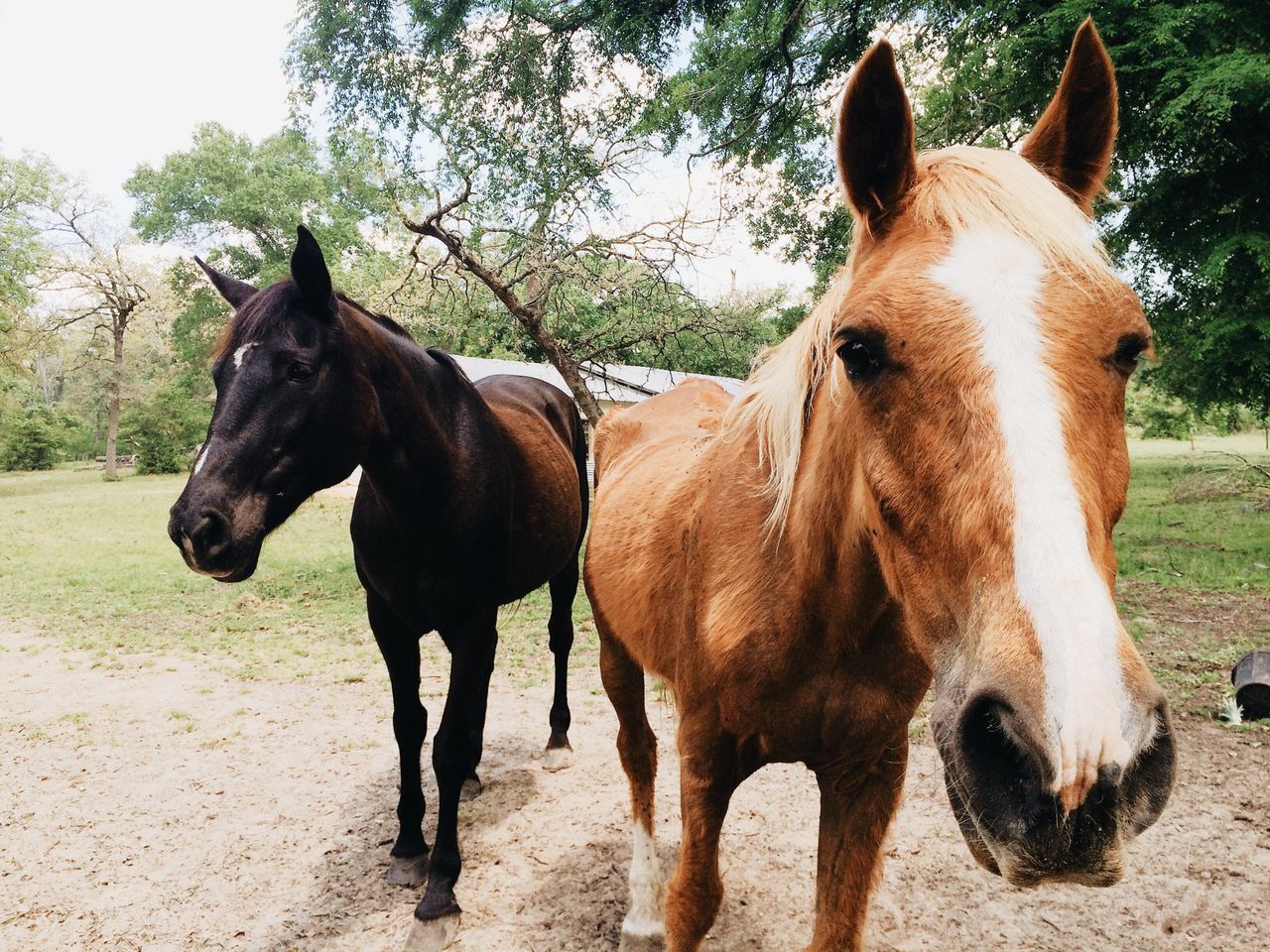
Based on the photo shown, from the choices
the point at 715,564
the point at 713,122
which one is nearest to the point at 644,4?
the point at 713,122

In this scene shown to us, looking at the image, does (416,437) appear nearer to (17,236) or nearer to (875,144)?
(875,144)

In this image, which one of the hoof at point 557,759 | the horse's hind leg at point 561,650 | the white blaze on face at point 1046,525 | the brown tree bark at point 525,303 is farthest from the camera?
the brown tree bark at point 525,303

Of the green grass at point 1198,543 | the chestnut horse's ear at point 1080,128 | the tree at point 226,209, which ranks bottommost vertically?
the green grass at point 1198,543

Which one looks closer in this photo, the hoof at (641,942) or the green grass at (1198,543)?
the hoof at (641,942)

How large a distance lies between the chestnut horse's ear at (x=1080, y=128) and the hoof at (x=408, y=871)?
3489 mm

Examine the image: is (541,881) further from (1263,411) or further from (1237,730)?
(1263,411)

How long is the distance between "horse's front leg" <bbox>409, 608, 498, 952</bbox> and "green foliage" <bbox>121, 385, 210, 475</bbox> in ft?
115

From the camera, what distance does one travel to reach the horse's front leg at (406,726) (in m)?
3.10

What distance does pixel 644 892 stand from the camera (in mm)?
Answer: 2711

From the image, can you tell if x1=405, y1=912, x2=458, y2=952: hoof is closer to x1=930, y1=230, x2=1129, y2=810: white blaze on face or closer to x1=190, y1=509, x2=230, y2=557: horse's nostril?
x1=190, y1=509, x2=230, y2=557: horse's nostril

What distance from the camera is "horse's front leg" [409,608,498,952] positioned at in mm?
2713

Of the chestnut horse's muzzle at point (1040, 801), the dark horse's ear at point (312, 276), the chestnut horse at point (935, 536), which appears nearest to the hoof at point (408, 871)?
the chestnut horse at point (935, 536)

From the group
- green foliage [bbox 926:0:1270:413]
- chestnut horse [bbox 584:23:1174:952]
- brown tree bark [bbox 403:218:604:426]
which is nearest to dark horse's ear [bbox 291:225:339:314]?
chestnut horse [bbox 584:23:1174:952]

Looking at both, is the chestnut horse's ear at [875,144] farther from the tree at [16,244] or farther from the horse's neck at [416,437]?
the tree at [16,244]
